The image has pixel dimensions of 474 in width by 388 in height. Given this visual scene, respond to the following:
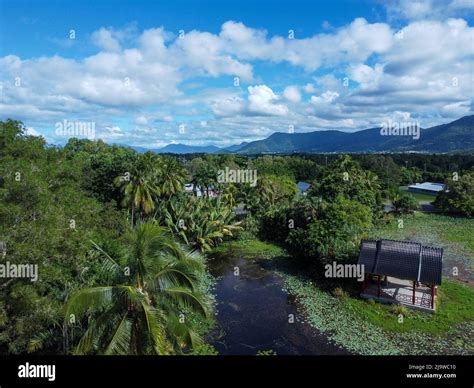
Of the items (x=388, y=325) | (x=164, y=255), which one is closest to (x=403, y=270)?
(x=388, y=325)

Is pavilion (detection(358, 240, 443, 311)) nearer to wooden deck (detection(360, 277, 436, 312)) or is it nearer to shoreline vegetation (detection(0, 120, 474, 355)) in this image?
wooden deck (detection(360, 277, 436, 312))

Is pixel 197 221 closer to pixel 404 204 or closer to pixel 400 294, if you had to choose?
pixel 400 294

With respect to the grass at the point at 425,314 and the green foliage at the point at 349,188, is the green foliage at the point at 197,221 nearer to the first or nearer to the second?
the green foliage at the point at 349,188

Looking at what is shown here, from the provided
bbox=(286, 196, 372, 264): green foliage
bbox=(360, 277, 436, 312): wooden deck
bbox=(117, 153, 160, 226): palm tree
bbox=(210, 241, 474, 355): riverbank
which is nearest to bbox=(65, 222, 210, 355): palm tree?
bbox=(210, 241, 474, 355): riverbank

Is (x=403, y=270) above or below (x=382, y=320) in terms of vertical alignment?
above

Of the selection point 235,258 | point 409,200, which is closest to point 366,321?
point 235,258

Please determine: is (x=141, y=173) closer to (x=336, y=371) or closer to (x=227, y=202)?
(x=227, y=202)

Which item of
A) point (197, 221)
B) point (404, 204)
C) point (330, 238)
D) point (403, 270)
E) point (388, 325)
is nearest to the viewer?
point (388, 325)
